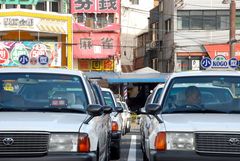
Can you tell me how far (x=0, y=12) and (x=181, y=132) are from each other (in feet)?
103

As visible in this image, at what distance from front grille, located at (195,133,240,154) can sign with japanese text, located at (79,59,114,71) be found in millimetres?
35525

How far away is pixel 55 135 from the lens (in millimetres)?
6738

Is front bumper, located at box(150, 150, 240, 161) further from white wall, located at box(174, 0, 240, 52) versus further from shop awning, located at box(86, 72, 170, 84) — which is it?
white wall, located at box(174, 0, 240, 52)

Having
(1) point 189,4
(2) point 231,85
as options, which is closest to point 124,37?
(1) point 189,4

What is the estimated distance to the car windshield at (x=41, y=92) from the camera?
316 inches

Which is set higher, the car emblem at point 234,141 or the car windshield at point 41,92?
the car windshield at point 41,92

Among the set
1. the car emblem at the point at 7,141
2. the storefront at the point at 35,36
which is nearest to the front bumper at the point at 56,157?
the car emblem at the point at 7,141

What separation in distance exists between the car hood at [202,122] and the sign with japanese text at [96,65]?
3471 cm

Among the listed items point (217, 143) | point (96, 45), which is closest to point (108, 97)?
point (217, 143)

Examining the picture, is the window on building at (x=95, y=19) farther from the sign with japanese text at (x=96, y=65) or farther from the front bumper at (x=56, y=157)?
the front bumper at (x=56, y=157)

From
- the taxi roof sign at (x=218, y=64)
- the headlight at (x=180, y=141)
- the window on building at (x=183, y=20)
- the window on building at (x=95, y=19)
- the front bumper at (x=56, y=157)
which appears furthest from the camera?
the window on building at (x=183, y=20)

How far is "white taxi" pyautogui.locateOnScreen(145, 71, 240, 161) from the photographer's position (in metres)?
7.03

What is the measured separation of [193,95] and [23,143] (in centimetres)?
299

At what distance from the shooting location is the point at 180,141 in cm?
713
